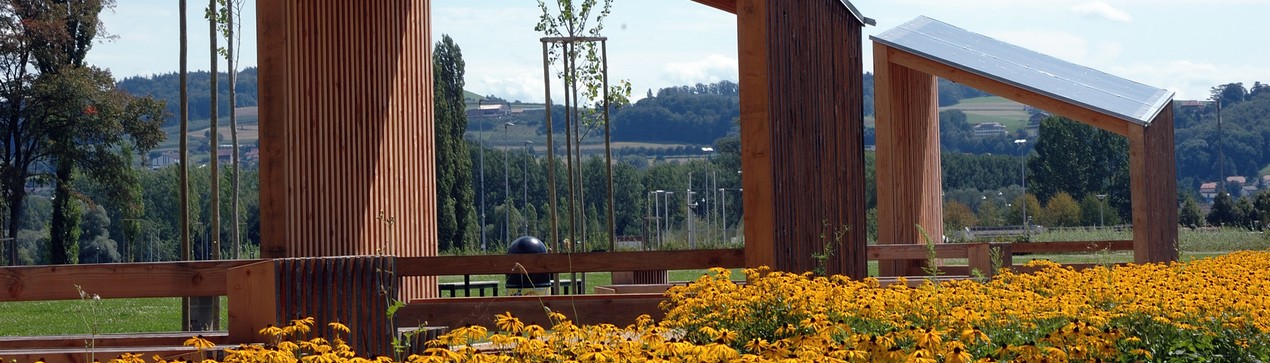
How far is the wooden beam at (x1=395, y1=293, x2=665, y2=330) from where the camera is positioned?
7.17 metres

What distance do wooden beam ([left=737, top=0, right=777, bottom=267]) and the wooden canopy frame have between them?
564cm

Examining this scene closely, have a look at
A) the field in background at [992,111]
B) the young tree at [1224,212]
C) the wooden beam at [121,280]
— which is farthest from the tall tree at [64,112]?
the field in background at [992,111]

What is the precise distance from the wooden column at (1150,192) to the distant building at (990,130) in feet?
412

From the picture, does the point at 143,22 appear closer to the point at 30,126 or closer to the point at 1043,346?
the point at 30,126

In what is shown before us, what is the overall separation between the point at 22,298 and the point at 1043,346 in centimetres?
378

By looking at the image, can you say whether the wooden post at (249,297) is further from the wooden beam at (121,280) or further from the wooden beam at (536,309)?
the wooden beam at (536,309)

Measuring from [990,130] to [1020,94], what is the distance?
427ft

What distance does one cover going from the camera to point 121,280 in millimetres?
5031

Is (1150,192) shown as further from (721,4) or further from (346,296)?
(346,296)

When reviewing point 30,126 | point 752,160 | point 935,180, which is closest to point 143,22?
point 30,126

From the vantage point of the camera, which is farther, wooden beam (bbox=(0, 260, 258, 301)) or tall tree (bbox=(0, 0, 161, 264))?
tall tree (bbox=(0, 0, 161, 264))

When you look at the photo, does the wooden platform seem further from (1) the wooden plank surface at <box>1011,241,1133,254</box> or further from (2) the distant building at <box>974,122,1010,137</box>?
(2) the distant building at <box>974,122,1010,137</box>

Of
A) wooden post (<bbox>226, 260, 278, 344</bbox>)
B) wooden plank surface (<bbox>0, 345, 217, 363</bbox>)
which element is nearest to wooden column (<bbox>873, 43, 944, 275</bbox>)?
wooden post (<bbox>226, 260, 278, 344</bbox>)

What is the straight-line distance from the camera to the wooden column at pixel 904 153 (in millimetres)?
13477
